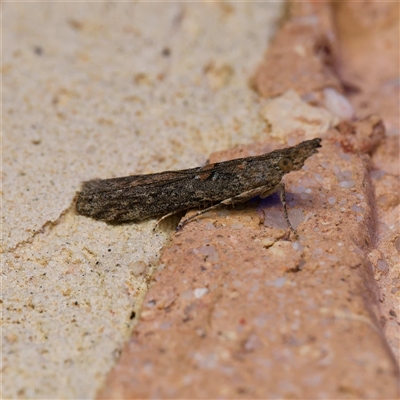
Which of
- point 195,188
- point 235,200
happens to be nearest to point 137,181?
point 195,188

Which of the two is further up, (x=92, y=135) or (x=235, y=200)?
(x=92, y=135)

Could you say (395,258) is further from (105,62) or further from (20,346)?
(105,62)

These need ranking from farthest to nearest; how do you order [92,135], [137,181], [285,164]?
[92,135]
[137,181]
[285,164]

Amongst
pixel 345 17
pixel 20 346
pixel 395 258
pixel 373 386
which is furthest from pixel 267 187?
pixel 345 17

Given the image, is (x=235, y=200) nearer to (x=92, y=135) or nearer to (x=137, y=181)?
(x=137, y=181)

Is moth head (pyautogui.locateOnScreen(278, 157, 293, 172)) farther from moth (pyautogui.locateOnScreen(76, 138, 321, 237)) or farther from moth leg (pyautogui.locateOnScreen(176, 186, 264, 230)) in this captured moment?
moth leg (pyautogui.locateOnScreen(176, 186, 264, 230))

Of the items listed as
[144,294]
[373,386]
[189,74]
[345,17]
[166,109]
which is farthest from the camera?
[345,17]
